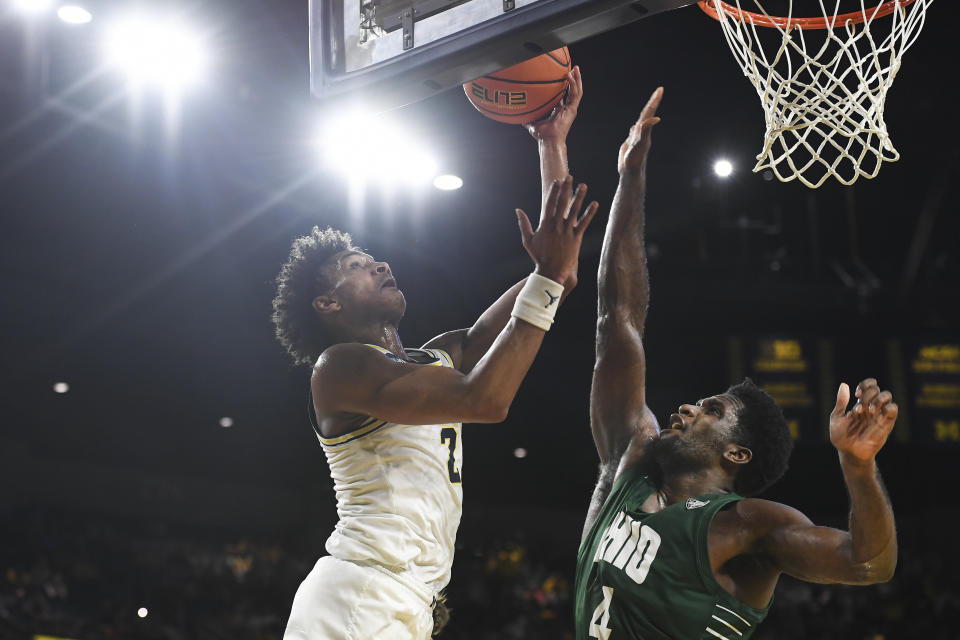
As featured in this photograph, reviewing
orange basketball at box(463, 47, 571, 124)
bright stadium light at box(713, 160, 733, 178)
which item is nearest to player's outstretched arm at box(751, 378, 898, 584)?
orange basketball at box(463, 47, 571, 124)

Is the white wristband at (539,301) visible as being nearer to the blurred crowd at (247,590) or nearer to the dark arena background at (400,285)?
the dark arena background at (400,285)

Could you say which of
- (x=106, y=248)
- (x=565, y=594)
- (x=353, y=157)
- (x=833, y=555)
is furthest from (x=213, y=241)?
(x=833, y=555)

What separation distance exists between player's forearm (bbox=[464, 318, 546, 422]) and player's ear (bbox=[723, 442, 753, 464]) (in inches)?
34.7

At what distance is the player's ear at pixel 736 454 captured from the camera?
2.74 m

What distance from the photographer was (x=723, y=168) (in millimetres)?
6828

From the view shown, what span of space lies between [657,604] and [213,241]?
6110 millimetres

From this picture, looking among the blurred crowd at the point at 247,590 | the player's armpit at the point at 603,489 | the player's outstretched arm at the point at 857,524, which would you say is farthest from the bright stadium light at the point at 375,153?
the blurred crowd at the point at 247,590

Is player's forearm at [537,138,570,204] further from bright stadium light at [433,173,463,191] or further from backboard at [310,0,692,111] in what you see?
bright stadium light at [433,173,463,191]

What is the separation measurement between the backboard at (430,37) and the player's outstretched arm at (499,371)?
0.42 meters

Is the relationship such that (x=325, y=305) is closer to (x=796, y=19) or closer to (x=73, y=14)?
(x=796, y=19)

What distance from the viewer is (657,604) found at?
2387 millimetres

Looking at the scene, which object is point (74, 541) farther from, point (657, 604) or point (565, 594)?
point (657, 604)

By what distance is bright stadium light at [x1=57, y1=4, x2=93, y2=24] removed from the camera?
193 inches

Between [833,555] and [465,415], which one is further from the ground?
[465,415]
